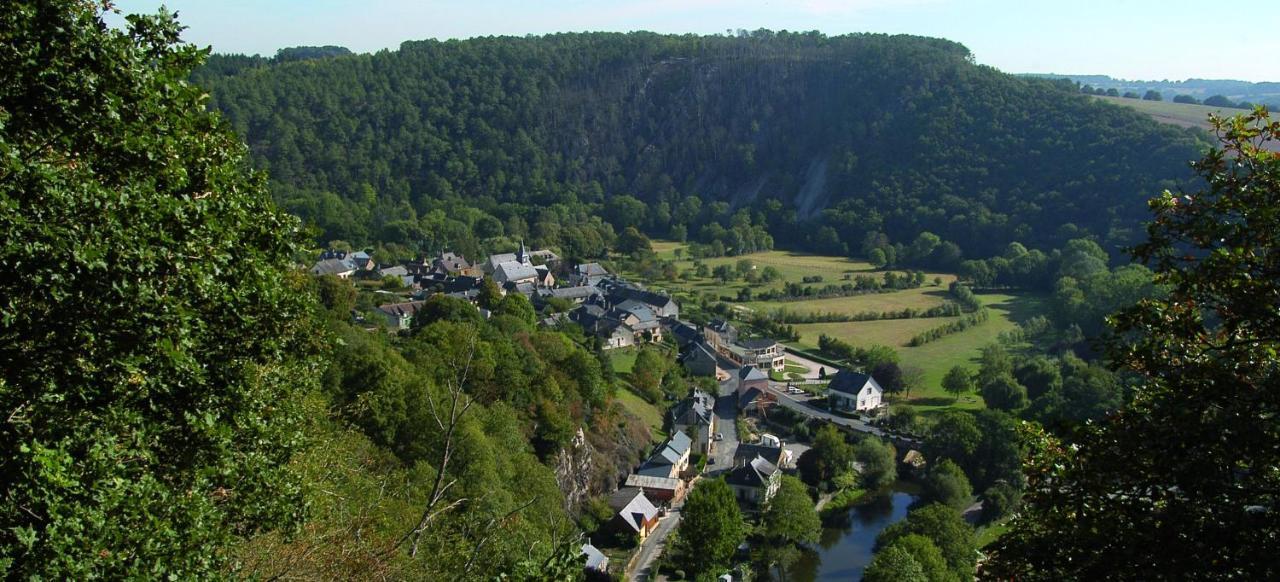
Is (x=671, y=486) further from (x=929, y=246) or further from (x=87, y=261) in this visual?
(x=929, y=246)

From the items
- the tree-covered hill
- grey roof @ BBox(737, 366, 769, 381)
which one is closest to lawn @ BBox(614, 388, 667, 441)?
grey roof @ BBox(737, 366, 769, 381)

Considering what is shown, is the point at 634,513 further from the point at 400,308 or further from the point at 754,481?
the point at 400,308

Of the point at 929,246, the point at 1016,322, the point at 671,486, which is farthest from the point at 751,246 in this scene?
the point at 671,486

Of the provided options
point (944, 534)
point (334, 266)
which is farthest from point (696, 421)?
point (334, 266)

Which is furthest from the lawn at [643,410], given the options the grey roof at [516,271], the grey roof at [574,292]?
the grey roof at [516,271]

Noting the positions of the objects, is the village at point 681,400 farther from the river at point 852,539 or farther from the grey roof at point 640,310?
the river at point 852,539
